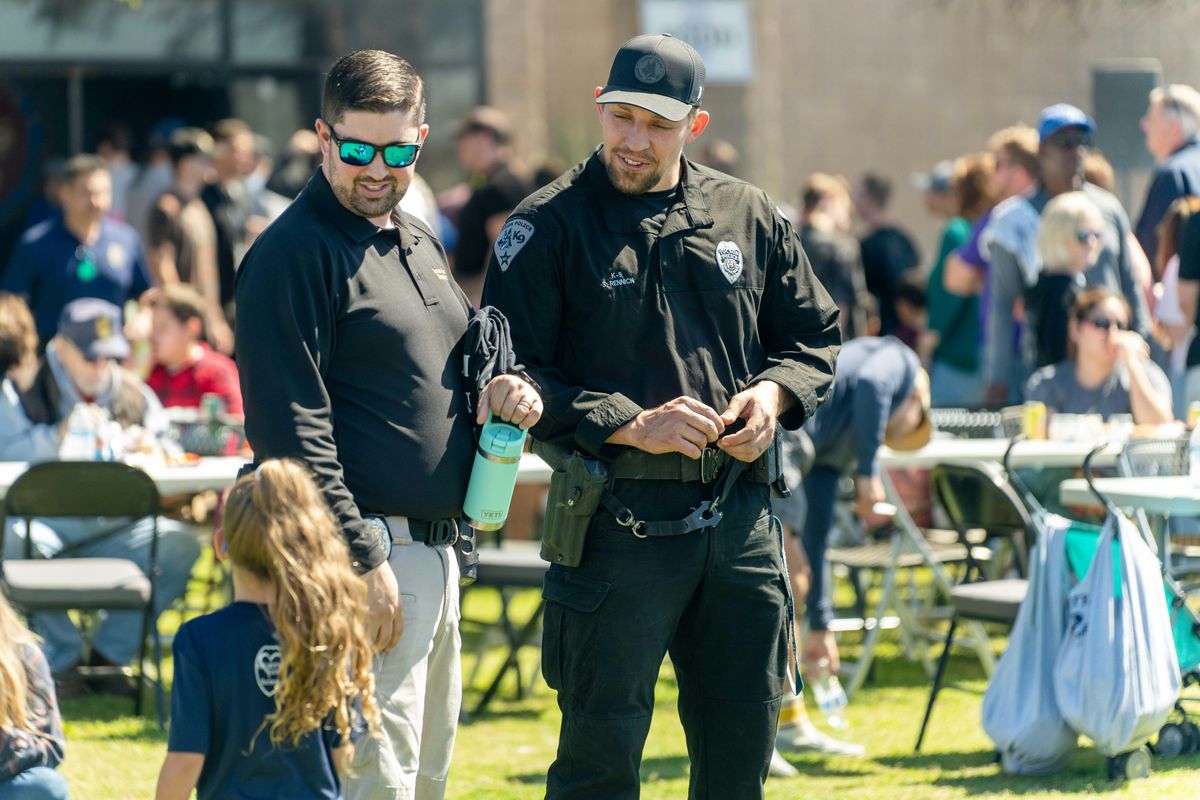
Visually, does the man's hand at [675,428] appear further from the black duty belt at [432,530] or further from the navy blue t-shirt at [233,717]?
the navy blue t-shirt at [233,717]

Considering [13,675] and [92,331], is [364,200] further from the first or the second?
[92,331]

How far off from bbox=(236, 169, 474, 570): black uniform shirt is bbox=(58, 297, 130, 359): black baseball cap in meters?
3.86

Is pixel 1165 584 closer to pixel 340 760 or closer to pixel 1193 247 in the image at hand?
pixel 1193 247

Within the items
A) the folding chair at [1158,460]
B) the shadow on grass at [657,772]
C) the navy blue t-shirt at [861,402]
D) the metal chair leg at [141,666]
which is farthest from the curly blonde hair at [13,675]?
the folding chair at [1158,460]

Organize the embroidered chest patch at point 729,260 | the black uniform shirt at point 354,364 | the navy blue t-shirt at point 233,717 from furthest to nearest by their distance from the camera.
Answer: the embroidered chest patch at point 729,260, the black uniform shirt at point 354,364, the navy blue t-shirt at point 233,717

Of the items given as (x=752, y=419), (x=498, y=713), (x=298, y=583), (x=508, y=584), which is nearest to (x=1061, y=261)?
(x=508, y=584)

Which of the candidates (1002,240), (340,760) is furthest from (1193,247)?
(340,760)

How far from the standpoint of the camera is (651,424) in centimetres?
373

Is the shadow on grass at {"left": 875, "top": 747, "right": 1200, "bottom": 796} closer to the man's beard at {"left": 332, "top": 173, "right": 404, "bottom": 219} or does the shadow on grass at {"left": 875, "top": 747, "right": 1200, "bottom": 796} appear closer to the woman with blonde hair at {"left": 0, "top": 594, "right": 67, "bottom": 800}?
the woman with blonde hair at {"left": 0, "top": 594, "right": 67, "bottom": 800}

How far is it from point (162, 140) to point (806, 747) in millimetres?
8436

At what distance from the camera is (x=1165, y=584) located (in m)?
5.82

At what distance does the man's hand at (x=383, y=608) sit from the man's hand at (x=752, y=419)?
757 millimetres

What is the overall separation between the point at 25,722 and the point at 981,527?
3.67 metres

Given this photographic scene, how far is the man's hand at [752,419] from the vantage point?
12.4ft
